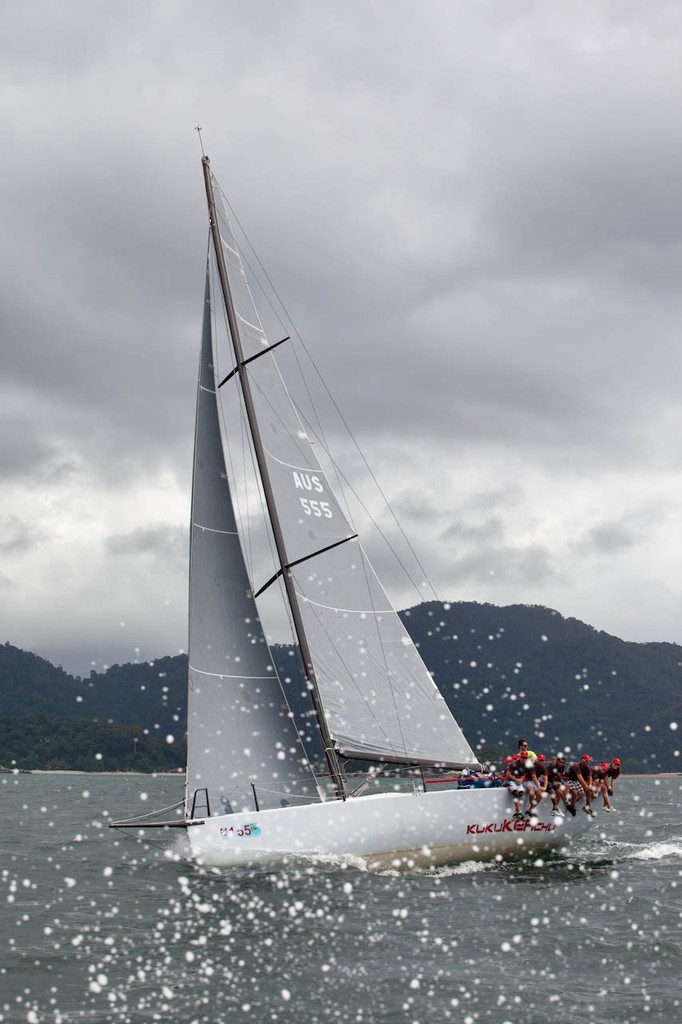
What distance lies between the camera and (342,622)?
52.1 feet

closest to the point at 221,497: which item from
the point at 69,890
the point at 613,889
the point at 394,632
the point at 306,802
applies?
the point at 394,632

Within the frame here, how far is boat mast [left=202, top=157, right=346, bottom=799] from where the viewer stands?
15133 millimetres

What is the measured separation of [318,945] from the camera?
10.3 m

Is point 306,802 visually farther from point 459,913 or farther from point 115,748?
point 115,748

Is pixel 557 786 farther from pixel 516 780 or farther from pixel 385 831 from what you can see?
pixel 385 831

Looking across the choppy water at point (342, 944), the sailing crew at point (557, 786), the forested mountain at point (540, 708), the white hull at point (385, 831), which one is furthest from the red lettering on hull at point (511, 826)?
the forested mountain at point (540, 708)

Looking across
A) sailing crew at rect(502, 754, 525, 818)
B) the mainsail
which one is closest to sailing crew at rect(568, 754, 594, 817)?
sailing crew at rect(502, 754, 525, 818)

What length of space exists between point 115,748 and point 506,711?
7458cm

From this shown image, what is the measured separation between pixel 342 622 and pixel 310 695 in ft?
4.22

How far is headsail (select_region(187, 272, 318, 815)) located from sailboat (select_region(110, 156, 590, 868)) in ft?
0.07

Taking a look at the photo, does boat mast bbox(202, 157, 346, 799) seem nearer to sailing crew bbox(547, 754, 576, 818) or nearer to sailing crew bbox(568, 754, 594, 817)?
sailing crew bbox(547, 754, 576, 818)

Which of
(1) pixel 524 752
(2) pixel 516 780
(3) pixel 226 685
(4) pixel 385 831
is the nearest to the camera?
(4) pixel 385 831

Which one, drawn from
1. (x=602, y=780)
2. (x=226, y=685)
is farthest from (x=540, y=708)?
(x=226, y=685)

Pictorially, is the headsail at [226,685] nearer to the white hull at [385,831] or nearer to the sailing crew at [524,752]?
the white hull at [385,831]
